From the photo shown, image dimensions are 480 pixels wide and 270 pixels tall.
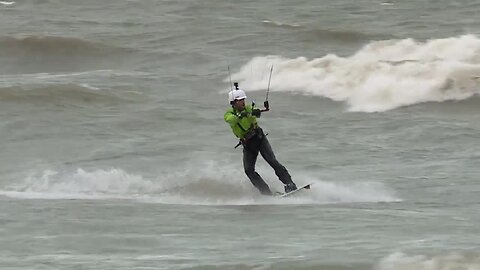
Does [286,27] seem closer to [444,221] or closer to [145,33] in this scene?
[145,33]

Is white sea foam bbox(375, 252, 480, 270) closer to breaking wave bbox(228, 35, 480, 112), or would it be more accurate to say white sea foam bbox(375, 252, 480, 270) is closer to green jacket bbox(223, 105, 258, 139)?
green jacket bbox(223, 105, 258, 139)

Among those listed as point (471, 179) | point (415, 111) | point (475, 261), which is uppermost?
point (415, 111)

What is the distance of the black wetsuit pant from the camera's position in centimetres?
1561

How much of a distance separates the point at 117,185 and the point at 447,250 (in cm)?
739

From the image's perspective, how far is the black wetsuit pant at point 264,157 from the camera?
1561 centimetres

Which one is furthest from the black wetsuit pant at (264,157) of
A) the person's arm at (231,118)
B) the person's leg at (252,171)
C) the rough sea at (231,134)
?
the person's arm at (231,118)

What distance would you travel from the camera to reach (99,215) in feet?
46.4

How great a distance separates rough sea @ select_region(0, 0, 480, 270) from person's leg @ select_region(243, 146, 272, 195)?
1.07 ft

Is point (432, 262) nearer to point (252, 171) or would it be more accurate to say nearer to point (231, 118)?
point (231, 118)

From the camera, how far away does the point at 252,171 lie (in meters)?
15.8

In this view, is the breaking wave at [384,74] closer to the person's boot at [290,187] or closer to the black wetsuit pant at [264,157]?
the black wetsuit pant at [264,157]

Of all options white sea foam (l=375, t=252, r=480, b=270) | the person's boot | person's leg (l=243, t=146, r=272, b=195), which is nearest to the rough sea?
white sea foam (l=375, t=252, r=480, b=270)

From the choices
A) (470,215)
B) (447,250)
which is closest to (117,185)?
(470,215)

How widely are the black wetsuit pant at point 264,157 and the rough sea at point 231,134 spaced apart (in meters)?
0.35
